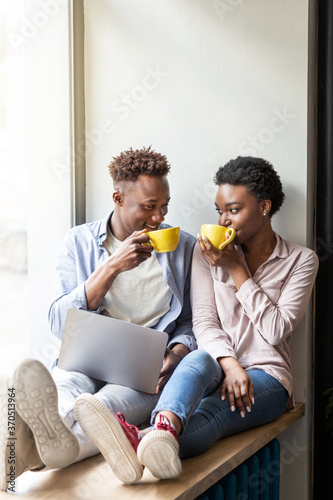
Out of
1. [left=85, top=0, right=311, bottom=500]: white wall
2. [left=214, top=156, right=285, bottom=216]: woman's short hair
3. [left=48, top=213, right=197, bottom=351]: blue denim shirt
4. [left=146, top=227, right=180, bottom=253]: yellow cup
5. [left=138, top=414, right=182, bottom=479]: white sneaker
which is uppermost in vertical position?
[left=85, top=0, right=311, bottom=500]: white wall

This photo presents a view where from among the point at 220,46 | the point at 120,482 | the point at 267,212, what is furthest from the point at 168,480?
the point at 220,46

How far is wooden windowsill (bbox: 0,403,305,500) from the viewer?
1258mm

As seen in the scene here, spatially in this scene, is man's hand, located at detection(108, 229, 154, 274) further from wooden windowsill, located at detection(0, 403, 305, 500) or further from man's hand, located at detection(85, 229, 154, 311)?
wooden windowsill, located at detection(0, 403, 305, 500)

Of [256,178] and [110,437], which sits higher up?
[256,178]

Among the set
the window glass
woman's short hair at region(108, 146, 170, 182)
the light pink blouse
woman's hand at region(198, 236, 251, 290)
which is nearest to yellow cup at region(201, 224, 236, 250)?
woman's hand at region(198, 236, 251, 290)

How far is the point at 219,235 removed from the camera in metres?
1.82

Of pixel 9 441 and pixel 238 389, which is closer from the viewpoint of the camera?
pixel 9 441

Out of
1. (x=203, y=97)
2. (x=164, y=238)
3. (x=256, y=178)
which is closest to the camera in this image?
(x=164, y=238)

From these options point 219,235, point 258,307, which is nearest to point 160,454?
point 258,307

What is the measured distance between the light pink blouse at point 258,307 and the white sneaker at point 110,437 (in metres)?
0.55

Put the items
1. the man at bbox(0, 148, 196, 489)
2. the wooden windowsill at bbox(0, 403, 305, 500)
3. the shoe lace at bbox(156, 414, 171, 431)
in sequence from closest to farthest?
1. the wooden windowsill at bbox(0, 403, 305, 500)
2. the shoe lace at bbox(156, 414, 171, 431)
3. the man at bbox(0, 148, 196, 489)

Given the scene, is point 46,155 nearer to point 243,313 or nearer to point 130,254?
point 130,254

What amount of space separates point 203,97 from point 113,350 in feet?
3.39

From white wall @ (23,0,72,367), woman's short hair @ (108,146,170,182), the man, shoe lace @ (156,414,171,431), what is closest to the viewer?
shoe lace @ (156,414,171,431)
